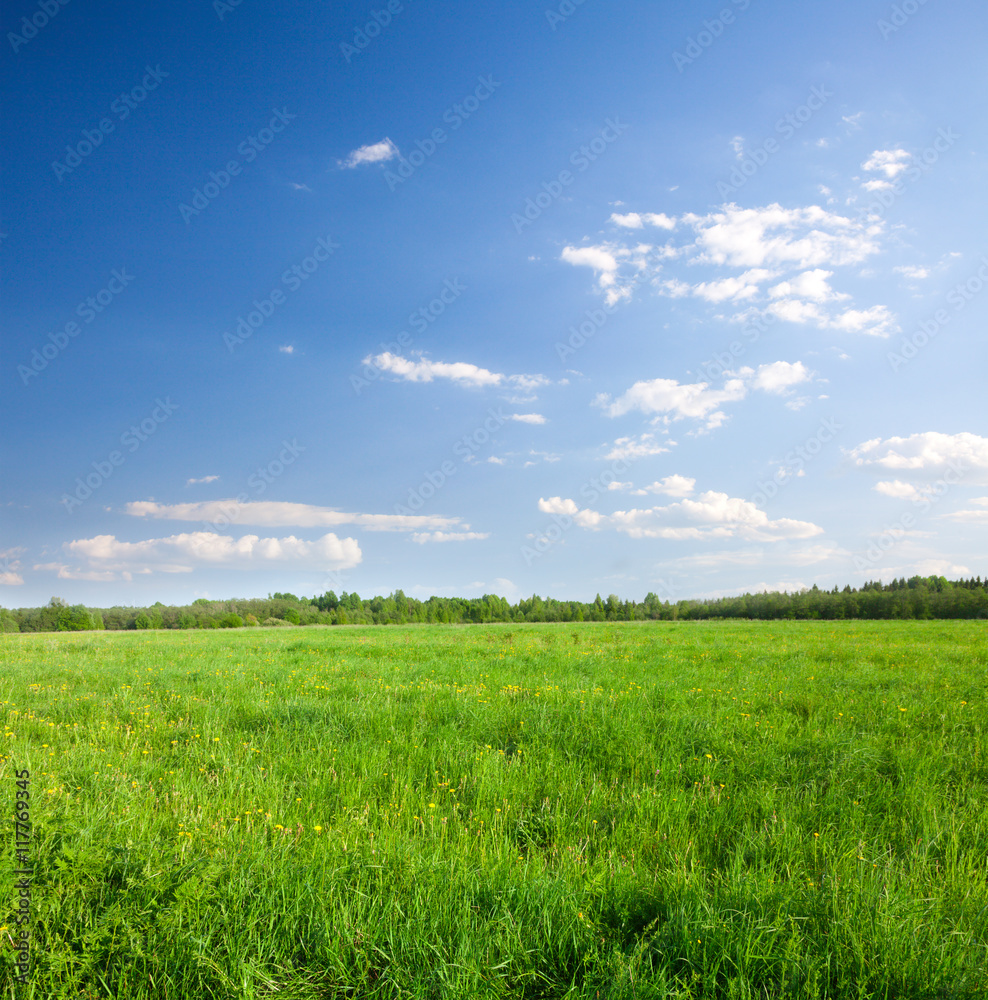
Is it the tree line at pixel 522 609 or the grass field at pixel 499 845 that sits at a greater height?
the grass field at pixel 499 845

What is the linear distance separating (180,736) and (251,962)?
192 inches

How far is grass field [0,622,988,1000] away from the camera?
2469 millimetres

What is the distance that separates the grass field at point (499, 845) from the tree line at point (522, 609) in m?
61.1

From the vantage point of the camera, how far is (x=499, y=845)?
146 inches

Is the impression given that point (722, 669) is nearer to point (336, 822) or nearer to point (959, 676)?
point (959, 676)

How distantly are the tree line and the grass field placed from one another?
6109 centimetres

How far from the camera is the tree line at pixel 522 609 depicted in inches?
2968

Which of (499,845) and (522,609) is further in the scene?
(522,609)

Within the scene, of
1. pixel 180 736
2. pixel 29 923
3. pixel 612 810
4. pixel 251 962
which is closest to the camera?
pixel 251 962

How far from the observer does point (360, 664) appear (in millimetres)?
12508

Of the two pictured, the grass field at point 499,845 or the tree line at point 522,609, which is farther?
the tree line at point 522,609

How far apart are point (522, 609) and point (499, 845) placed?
123m

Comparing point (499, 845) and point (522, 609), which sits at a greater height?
point (499, 845)

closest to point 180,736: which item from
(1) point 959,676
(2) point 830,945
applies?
(2) point 830,945
